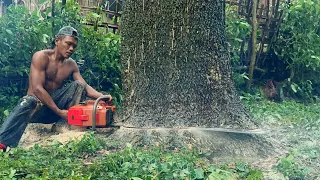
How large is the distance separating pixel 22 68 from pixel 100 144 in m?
2.29

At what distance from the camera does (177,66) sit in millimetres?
4059

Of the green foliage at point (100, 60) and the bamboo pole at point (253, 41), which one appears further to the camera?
the bamboo pole at point (253, 41)

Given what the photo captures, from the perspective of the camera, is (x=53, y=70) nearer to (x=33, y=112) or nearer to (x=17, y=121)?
(x=33, y=112)

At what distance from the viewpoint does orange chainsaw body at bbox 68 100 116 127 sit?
4547 millimetres

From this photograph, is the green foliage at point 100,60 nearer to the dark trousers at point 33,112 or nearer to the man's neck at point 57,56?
the dark trousers at point 33,112

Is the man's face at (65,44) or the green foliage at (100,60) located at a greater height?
the man's face at (65,44)

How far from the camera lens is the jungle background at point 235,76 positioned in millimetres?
3209

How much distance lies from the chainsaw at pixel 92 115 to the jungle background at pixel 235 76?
457mm

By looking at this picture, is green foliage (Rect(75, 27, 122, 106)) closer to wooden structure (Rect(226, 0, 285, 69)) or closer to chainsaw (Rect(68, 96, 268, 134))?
chainsaw (Rect(68, 96, 268, 134))

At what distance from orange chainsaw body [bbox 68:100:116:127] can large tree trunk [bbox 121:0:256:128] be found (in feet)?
1.34

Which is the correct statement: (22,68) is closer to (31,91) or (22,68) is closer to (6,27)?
(6,27)

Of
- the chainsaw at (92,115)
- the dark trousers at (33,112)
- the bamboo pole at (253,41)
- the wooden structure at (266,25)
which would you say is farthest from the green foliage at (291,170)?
the wooden structure at (266,25)

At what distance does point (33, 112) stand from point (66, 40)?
0.92 m

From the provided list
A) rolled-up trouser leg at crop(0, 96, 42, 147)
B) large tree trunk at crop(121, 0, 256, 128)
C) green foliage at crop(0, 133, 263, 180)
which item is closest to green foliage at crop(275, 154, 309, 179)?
green foliage at crop(0, 133, 263, 180)
